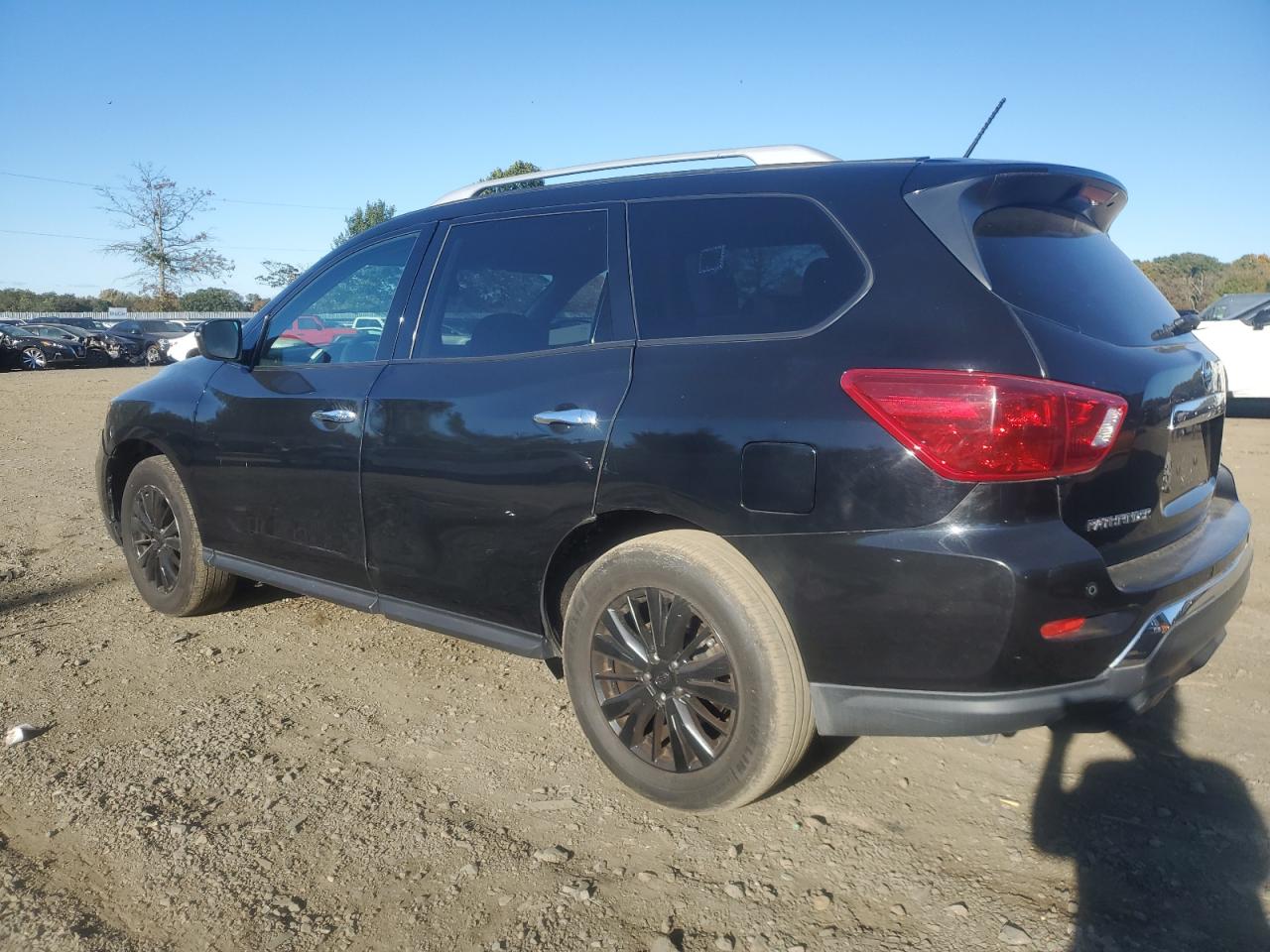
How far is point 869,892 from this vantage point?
2.47 metres

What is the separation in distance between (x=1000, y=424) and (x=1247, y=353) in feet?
38.5

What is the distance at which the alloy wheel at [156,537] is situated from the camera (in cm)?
454

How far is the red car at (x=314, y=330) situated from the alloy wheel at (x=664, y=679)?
1.76 m

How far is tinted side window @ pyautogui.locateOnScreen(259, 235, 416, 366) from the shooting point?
12.4 ft

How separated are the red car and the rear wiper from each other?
110 inches

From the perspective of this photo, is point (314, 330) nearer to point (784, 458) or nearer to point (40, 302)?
point (784, 458)

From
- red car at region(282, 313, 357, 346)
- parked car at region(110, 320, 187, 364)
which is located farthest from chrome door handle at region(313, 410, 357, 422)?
parked car at region(110, 320, 187, 364)

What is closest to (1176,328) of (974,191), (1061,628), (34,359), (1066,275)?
(1066,275)

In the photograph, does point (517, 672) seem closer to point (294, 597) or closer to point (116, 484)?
point (294, 597)

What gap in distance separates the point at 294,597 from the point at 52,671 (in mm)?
1193

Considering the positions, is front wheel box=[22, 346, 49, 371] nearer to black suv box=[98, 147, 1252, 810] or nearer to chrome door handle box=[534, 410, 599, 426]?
black suv box=[98, 147, 1252, 810]

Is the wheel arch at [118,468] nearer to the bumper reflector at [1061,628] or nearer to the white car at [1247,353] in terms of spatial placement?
the bumper reflector at [1061,628]

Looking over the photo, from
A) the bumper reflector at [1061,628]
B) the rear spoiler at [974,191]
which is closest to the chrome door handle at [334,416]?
the rear spoiler at [974,191]

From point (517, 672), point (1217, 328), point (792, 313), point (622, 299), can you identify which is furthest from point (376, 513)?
point (1217, 328)
